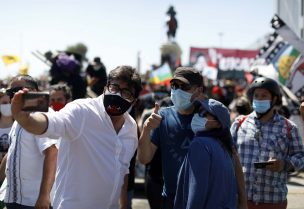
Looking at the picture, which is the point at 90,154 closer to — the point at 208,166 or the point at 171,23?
the point at 208,166

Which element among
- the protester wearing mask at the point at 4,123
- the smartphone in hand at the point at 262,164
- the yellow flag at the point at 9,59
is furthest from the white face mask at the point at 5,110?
the yellow flag at the point at 9,59

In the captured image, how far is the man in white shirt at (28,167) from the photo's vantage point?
3.86 meters

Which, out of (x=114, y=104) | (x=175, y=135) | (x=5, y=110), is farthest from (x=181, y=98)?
(x=5, y=110)

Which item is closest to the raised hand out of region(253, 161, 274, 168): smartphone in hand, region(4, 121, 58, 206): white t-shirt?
region(4, 121, 58, 206): white t-shirt

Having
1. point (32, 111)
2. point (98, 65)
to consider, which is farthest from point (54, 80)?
point (32, 111)

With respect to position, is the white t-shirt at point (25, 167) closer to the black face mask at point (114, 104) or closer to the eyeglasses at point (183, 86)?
the black face mask at point (114, 104)

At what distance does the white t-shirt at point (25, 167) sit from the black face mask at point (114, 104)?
86 centimetres

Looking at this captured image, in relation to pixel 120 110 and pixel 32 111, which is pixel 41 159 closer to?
pixel 120 110

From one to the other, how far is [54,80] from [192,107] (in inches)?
214

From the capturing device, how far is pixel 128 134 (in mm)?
3422

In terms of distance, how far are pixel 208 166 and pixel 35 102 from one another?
3.71 ft

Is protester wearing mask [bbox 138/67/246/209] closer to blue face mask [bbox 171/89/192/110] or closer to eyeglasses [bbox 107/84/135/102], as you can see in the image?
blue face mask [bbox 171/89/192/110]

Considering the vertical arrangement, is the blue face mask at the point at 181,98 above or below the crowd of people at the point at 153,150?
above

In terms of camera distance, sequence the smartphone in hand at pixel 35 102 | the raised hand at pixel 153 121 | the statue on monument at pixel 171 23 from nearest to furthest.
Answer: the smartphone in hand at pixel 35 102 → the raised hand at pixel 153 121 → the statue on monument at pixel 171 23
